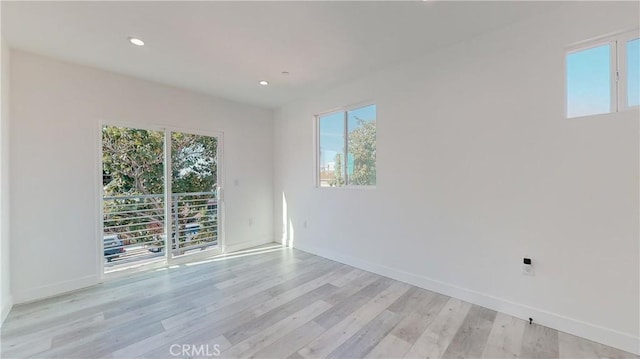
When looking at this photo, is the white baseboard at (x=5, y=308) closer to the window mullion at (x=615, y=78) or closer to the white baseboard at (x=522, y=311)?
the white baseboard at (x=522, y=311)

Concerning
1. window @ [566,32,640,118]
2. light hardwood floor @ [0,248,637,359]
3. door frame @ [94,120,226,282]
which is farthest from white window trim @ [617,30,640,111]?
door frame @ [94,120,226,282]

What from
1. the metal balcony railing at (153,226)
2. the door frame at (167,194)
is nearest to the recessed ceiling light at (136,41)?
the door frame at (167,194)

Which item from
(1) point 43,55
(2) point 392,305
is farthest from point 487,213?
(1) point 43,55

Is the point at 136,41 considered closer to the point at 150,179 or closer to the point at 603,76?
the point at 150,179

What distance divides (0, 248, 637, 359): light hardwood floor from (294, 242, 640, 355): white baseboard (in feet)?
0.19

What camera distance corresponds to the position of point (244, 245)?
172 inches

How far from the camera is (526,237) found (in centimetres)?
215

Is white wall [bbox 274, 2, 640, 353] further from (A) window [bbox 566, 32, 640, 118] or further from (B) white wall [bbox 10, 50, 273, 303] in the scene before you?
(B) white wall [bbox 10, 50, 273, 303]

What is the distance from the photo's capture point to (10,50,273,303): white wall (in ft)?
8.29

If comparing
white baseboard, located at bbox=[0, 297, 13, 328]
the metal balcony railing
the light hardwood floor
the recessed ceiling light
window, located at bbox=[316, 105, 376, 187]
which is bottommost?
the light hardwood floor

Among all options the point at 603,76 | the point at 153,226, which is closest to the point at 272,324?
the point at 153,226

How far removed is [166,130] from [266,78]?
1596 mm

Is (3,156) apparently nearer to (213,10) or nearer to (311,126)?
(213,10)

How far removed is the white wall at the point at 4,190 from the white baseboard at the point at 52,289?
0.09 m
